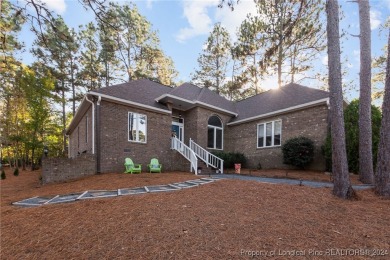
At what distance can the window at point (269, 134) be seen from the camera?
11516 millimetres

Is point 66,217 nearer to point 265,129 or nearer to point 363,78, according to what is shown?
point 363,78

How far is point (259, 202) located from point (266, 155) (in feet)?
27.3

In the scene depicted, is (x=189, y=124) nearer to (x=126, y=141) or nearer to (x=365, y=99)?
(x=126, y=141)

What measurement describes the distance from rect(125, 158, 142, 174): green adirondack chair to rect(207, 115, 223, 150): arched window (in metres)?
5.25

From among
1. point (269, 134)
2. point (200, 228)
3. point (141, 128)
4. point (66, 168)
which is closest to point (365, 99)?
point (269, 134)

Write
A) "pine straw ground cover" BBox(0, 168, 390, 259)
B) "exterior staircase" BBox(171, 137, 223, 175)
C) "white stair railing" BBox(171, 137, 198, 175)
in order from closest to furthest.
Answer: "pine straw ground cover" BBox(0, 168, 390, 259) → "white stair railing" BBox(171, 137, 198, 175) → "exterior staircase" BBox(171, 137, 223, 175)

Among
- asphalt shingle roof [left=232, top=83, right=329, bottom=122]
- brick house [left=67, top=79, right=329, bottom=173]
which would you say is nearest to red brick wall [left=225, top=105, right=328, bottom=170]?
brick house [left=67, top=79, right=329, bottom=173]

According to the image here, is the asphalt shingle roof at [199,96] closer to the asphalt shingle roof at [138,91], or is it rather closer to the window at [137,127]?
the asphalt shingle roof at [138,91]

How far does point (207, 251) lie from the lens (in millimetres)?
2291

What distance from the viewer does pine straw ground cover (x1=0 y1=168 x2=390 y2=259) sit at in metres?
2.32

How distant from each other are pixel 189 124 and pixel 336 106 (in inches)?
356

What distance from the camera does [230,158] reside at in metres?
12.2

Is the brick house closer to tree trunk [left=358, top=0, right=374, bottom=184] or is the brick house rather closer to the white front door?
the white front door

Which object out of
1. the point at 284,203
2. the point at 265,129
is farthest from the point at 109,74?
the point at 284,203
